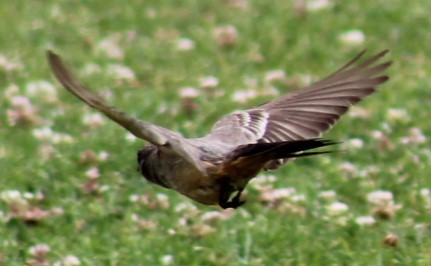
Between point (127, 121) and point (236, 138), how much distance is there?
49.2 inches

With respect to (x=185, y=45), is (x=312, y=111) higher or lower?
lower

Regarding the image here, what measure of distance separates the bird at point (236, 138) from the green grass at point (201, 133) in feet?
1.86

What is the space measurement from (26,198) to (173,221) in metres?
0.85

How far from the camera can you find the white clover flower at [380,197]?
6742 mm

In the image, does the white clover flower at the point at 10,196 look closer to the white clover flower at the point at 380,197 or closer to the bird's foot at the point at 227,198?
the bird's foot at the point at 227,198

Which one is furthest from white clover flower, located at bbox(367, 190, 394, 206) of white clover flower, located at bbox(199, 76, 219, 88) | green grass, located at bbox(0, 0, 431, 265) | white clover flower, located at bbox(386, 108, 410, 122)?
white clover flower, located at bbox(199, 76, 219, 88)

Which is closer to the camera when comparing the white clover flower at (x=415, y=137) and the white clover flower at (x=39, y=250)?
the white clover flower at (x=39, y=250)

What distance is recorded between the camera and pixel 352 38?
379 inches

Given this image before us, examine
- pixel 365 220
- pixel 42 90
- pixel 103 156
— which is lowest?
pixel 365 220

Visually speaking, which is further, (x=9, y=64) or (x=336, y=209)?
(x=9, y=64)

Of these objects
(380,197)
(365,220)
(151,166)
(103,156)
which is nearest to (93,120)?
(103,156)

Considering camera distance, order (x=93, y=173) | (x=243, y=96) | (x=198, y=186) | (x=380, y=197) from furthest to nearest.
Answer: (x=243, y=96)
(x=93, y=173)
(x=380, y=197)
(x=198, y=186)

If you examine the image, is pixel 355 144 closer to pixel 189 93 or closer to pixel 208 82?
pixel 189 93

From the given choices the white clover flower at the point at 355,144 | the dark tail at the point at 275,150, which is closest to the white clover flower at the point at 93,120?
the white clover flower at the point at 355,144
